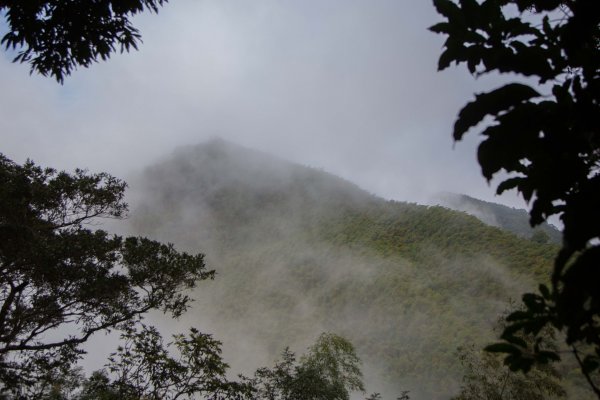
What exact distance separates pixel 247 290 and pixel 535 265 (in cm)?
2963

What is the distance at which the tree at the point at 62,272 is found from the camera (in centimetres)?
863

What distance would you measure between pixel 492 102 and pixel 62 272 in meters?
9.77

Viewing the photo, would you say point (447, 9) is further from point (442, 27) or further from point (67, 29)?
point (67, 29)

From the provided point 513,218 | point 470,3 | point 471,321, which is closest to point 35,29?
point 470,3

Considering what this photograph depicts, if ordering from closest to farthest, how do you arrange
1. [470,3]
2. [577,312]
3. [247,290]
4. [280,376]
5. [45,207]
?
[577,312]
[470,3]
[45,207]
[280,376]
[247,290]

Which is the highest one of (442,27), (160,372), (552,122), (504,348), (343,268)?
(343,268)

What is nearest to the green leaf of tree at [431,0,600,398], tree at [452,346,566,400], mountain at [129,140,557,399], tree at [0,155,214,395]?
tree at [431,0,600,398]

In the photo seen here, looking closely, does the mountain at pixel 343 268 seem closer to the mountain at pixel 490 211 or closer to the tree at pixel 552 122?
the tree at pixel 552 122

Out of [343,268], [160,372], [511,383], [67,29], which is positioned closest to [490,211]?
[343,268]

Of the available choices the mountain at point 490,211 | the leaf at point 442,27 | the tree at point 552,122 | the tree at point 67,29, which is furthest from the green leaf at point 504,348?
the mountain at point 490,211

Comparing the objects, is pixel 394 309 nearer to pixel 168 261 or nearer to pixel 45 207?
pixel 168 261

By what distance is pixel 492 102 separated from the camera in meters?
1.09

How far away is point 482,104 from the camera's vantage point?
110 cm

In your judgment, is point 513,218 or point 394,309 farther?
point 513,218
